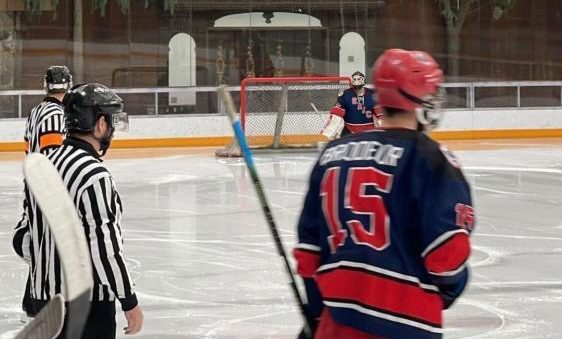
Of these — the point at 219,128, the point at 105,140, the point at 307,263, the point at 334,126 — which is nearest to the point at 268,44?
the point at 219,128

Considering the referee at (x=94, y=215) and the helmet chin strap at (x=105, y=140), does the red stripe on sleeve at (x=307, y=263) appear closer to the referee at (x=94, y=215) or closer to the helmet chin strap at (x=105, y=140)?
the referee at (x=94, y=215)

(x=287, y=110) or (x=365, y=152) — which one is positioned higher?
(x=365, y=152)

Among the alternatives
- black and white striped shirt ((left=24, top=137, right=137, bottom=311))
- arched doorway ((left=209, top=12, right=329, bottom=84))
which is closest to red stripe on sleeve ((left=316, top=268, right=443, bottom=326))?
black and white striped shirt ((left=24, top=137, right=137, bottom=311))

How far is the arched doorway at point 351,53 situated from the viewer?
20.2 meters

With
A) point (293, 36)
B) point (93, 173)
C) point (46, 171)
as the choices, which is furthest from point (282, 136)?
point (46, 171)

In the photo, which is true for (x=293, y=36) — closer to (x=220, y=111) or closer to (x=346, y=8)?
(x=346, y=8)

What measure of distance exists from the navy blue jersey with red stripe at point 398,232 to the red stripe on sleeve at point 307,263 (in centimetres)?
10

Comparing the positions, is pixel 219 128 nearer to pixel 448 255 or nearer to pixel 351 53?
pixel 351 53

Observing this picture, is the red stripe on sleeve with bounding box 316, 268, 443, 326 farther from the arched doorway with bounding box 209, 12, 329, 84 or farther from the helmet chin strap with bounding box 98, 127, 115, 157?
the arched doorway with bounding box 209, 12, 329, 84

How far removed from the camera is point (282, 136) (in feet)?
51.1

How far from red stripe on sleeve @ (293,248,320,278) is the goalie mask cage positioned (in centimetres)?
1305

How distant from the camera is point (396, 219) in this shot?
2.10 metres

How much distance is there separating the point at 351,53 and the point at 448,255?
60.4 feet

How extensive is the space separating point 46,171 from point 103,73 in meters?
18.8
